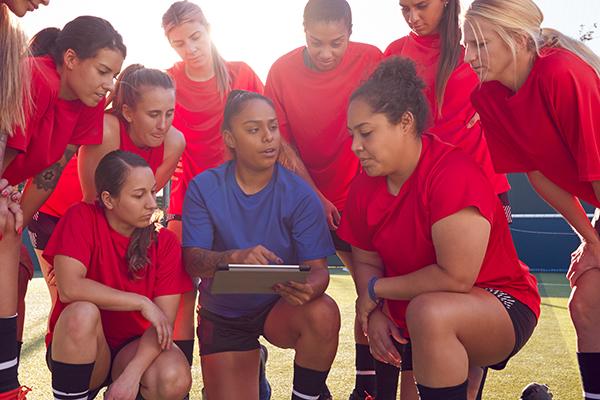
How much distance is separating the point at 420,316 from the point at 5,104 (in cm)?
159

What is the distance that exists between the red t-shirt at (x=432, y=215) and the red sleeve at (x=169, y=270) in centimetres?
74

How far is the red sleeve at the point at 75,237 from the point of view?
272 cm

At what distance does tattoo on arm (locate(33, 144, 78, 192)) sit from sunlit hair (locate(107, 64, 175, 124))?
29cm

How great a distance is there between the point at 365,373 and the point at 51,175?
1637 millimetres

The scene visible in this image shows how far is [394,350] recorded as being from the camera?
2.63 metres

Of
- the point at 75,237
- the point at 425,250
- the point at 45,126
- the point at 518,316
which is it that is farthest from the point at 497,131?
the point at 45,126

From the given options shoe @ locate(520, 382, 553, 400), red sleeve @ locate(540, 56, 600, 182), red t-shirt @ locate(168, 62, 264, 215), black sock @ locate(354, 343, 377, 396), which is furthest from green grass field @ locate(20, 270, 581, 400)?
red sleeve @ locate(540, 56, 600, 182)

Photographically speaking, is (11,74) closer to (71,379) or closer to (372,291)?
(71,379)

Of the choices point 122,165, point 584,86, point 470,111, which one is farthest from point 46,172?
point 584,86

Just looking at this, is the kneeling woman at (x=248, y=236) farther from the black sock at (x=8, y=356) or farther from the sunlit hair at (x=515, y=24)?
the sunlit hair at (x=515, y=24)

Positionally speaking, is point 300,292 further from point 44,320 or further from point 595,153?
point 44,320

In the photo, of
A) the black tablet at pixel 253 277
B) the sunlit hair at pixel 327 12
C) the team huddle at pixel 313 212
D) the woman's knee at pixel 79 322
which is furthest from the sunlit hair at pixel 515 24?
the woman's knee at pixel 79 322

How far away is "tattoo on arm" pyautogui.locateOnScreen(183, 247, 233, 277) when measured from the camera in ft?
9.26

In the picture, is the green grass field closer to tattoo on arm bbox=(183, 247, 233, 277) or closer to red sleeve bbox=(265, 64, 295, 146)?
tattoo on arm bbox=(183, 247, 233, 277)
